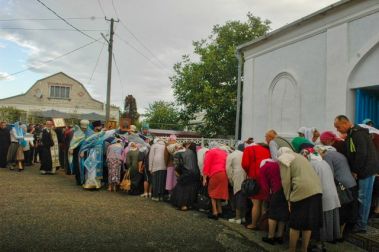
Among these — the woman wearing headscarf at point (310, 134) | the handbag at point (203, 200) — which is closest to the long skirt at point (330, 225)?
the handbag at point (203, 200)

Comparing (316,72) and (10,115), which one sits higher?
(316,72)

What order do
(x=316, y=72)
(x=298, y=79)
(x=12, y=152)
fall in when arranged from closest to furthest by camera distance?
(x=316, y=72)
(x=298, y=79)
(x=12, y=152)

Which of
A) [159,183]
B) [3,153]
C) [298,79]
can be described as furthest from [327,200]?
[3,153]

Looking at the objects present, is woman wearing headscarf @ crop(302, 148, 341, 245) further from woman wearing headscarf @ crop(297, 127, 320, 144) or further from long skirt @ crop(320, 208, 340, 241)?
woman wearing headscarf @ crop(297, 127, 320, 144)

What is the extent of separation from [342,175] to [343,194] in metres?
0.29

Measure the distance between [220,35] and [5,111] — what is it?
19708 millimetres

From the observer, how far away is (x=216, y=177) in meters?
7.34

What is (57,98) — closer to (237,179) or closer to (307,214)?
(237,179)

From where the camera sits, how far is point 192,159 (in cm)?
796

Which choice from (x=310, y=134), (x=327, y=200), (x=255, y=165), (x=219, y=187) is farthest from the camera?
(x=310, y=134)

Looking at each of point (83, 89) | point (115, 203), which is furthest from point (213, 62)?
point (83, 89)

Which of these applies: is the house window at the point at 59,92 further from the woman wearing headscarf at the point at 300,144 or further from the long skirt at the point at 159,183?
the woman wearing headscarf at the point at 300,144

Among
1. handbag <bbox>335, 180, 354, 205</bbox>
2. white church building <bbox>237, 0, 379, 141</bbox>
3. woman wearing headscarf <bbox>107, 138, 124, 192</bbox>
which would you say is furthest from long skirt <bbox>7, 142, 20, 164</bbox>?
handbag <bbox>335, 180, 354, 205</bbox>

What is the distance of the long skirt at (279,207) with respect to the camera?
5.61m
